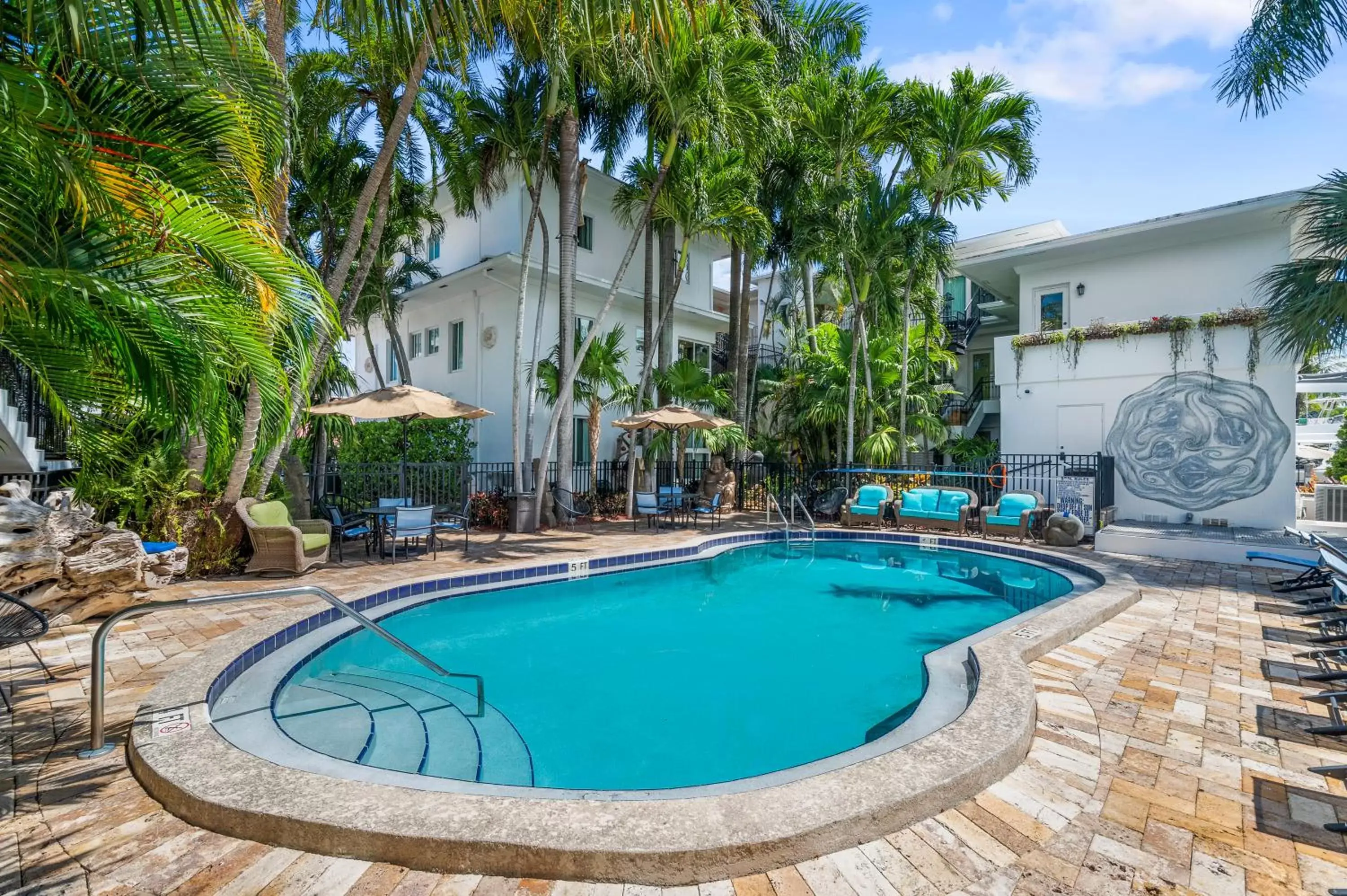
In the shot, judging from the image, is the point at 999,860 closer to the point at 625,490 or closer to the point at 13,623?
the point at 13,623

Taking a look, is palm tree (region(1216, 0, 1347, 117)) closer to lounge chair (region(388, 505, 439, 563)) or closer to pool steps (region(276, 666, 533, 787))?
pool steps (region(276, 666, 533, 787))

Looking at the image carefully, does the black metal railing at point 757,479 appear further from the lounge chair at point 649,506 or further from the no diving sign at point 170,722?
the no diving sign at point 170,722

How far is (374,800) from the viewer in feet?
8.46

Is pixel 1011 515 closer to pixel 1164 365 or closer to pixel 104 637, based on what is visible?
pixel 1164 365

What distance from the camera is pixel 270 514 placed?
786 centimetres

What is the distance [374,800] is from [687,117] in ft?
38.1

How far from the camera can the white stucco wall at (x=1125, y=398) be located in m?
11.9

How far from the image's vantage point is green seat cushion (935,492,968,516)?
12.1 meters

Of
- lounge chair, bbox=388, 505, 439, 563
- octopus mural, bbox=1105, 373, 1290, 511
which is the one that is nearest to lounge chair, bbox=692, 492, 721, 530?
lounge chair, bbox=388, 505, 439, 563

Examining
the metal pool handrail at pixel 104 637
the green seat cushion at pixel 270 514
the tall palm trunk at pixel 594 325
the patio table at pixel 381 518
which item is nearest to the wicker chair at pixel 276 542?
the green seat cushion at pixel 270 514

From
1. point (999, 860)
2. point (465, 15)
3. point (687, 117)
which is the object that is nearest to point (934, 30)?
point (687, 117)

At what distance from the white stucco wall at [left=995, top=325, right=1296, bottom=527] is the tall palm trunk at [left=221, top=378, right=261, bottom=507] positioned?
573 inches

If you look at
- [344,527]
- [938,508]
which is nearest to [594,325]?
[344,527]

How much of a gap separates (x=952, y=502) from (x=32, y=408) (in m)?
14.4
